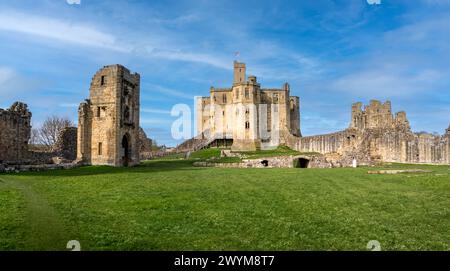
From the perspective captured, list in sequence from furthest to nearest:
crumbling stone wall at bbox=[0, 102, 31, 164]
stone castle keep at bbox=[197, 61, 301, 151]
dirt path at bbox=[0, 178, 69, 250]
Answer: stone castle keep at bbox=[197, 61, 301, 151] < crumbling stone wall at bbox=[0, 102, 31, 164] < dirt path at bbox=[0, 178, 69, 250]

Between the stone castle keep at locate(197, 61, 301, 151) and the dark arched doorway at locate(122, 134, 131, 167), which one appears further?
the stone castle keep at locate(197, 61, 301, 151)

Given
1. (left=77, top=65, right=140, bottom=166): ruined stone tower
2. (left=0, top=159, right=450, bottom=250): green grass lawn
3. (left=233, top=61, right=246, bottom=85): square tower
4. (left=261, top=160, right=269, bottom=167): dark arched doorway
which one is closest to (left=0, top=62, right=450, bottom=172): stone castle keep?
(left=77, top=65, right=140, bottom=166): ruined stone tower

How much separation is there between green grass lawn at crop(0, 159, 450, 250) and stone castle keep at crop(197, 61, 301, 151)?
5816 centimetres

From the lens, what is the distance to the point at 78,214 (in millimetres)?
10406

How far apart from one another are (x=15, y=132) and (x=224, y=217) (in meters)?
36.9

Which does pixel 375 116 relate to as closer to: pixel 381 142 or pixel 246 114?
pixel 381 142

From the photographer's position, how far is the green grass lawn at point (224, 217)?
7891 millimetres

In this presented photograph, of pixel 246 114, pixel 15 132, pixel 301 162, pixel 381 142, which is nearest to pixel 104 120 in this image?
pixel 15 132

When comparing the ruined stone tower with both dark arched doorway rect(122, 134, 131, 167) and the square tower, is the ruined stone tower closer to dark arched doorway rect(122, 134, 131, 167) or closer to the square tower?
dark arched doorway rect(122, 134, 131, 167)

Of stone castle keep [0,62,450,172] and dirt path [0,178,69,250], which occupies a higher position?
stone castle keep [0,62,450,172]

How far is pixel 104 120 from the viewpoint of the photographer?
35688mm

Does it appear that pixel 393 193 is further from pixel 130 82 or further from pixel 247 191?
pixel 130 82

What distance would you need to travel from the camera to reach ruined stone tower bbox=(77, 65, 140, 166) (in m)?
35.3

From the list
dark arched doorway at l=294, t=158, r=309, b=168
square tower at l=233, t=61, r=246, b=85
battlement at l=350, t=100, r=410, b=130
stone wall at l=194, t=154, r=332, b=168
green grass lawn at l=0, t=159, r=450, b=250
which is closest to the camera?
green grass lawn at l=0, t=159, r=450, b=250
